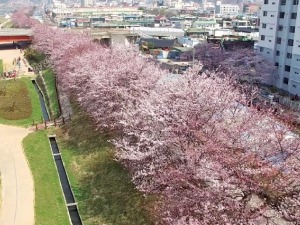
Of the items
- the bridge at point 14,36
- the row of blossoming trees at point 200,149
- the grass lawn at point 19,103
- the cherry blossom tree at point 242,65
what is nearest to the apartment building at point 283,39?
the cherry blossom tree at point 242,65

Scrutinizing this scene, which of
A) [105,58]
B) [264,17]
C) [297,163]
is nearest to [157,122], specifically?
[297,163]

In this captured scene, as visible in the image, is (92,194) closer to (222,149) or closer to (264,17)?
(222,149)

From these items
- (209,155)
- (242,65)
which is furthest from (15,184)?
(242,65)

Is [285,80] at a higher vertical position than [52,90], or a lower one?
higher

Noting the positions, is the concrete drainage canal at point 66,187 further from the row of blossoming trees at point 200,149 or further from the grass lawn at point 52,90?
the grass lawn at point 52,90

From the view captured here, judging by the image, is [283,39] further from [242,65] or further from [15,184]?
[15,184]
